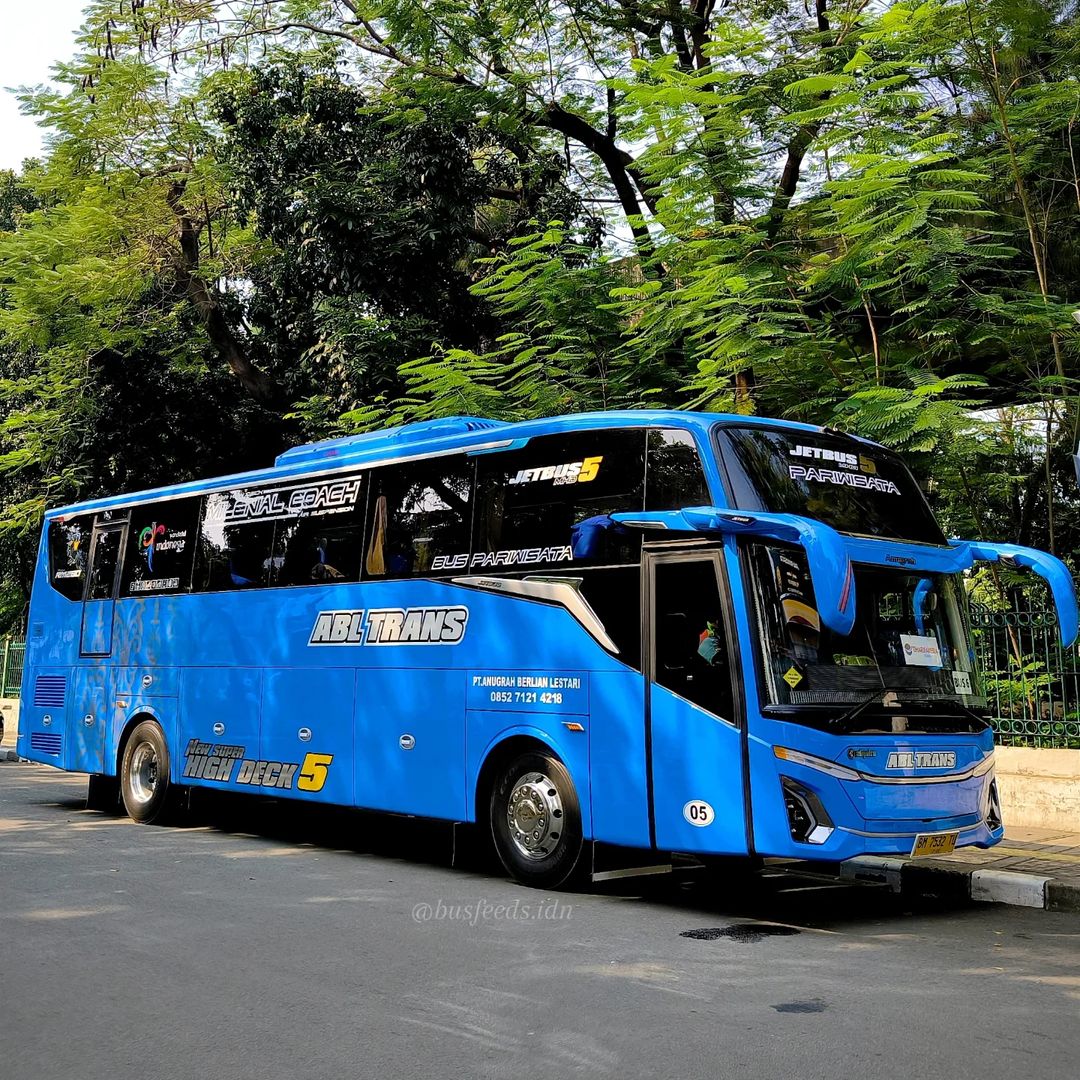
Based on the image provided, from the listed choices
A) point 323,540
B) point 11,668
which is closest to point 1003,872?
point 323,540

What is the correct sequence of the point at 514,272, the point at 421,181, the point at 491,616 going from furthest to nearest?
the point at 421,181 < the point at 514,272 < the point at 491,616

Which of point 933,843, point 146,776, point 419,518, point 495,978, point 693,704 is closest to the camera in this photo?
point 495,978

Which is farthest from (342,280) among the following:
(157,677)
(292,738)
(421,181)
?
(292,738)

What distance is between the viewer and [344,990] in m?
6.05

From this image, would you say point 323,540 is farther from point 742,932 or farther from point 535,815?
point 742,932

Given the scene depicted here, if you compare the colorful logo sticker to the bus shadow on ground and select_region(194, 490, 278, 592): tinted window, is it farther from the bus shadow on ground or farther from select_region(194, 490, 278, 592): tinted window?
the bus shadow on ground

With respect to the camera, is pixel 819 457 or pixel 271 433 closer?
pixel 819 457

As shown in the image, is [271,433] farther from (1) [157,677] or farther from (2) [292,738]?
(2) [292,738]

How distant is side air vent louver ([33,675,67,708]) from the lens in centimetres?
1488

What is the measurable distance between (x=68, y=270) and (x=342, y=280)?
574cm

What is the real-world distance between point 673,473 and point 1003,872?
4053mm

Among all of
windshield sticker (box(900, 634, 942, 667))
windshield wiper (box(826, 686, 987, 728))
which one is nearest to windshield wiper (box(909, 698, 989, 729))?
windshield wiper (box(826, 686, 987, 728))

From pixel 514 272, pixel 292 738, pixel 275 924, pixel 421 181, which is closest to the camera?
pixel 275 924

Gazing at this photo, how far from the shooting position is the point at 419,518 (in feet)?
34.5
